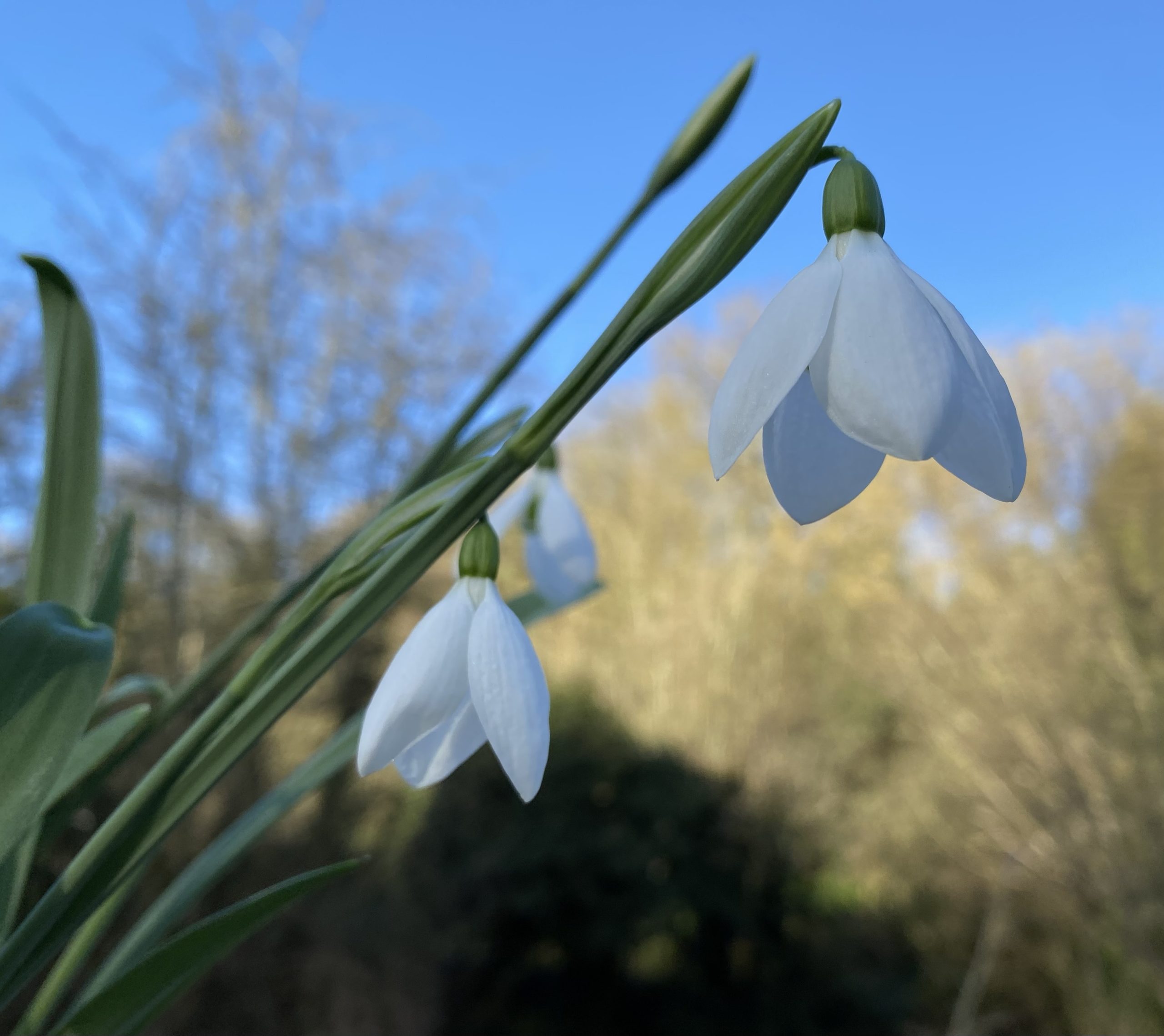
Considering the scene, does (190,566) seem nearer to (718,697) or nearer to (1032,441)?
(718,697)

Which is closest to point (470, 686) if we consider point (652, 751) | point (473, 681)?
point (473, 681)

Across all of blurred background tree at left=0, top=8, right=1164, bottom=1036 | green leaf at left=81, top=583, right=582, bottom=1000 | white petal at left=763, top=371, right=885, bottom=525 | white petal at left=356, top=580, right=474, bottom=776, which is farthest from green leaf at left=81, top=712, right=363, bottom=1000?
blurred background tree at left=0, top=8, right=1164, bottom=1036

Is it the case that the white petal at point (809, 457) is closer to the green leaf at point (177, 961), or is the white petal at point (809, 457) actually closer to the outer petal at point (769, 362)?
the outer petal at point (769, 362)

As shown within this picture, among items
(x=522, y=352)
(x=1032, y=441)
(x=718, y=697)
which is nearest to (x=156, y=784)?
(x=522, y=352)

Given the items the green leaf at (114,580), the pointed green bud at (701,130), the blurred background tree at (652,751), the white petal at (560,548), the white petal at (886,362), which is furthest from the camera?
the blurred background tree at (652,751)

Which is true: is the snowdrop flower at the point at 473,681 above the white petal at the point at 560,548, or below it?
below

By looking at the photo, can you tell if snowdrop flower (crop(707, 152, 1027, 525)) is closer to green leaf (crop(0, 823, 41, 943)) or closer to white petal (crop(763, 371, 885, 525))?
white petal (crop(763, 371, 885, 525))

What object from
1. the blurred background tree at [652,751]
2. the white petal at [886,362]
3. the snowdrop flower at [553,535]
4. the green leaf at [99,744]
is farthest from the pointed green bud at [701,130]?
the blurred background tree at [652,751]
